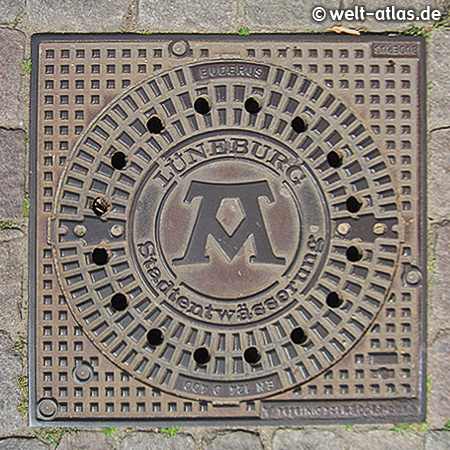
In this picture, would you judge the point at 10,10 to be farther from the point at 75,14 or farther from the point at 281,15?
the point at 281,15

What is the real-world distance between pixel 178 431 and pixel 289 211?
2.33 feet

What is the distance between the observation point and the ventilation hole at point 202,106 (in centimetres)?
217

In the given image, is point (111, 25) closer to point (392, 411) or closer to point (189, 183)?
point (189, 183)

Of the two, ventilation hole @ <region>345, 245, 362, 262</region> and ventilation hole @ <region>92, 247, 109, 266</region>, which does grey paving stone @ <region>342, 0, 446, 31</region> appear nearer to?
ventilation hole @ <region>345, 245, 362, 262</region>

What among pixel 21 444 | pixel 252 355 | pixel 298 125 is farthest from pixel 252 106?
pixel 21 444

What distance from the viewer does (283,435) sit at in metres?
2.12

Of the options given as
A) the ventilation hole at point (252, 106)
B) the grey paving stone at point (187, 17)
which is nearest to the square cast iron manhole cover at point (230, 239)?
the ventilation hole at point (252, 106)

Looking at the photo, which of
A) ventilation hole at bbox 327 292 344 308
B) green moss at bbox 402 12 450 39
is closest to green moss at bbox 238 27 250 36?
green moss at bbox 402 12 450 39

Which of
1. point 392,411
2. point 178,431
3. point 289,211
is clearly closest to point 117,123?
point 289,211

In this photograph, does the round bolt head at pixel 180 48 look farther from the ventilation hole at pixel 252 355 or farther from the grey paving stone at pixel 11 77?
the ventilation hole at pixel 252 355

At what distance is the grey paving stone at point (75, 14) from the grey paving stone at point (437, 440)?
150cm

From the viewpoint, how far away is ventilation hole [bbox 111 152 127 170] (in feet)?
7.11

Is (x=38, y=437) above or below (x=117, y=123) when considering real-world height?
below

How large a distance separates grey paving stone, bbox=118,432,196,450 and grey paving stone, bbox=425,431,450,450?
672 millimetres
